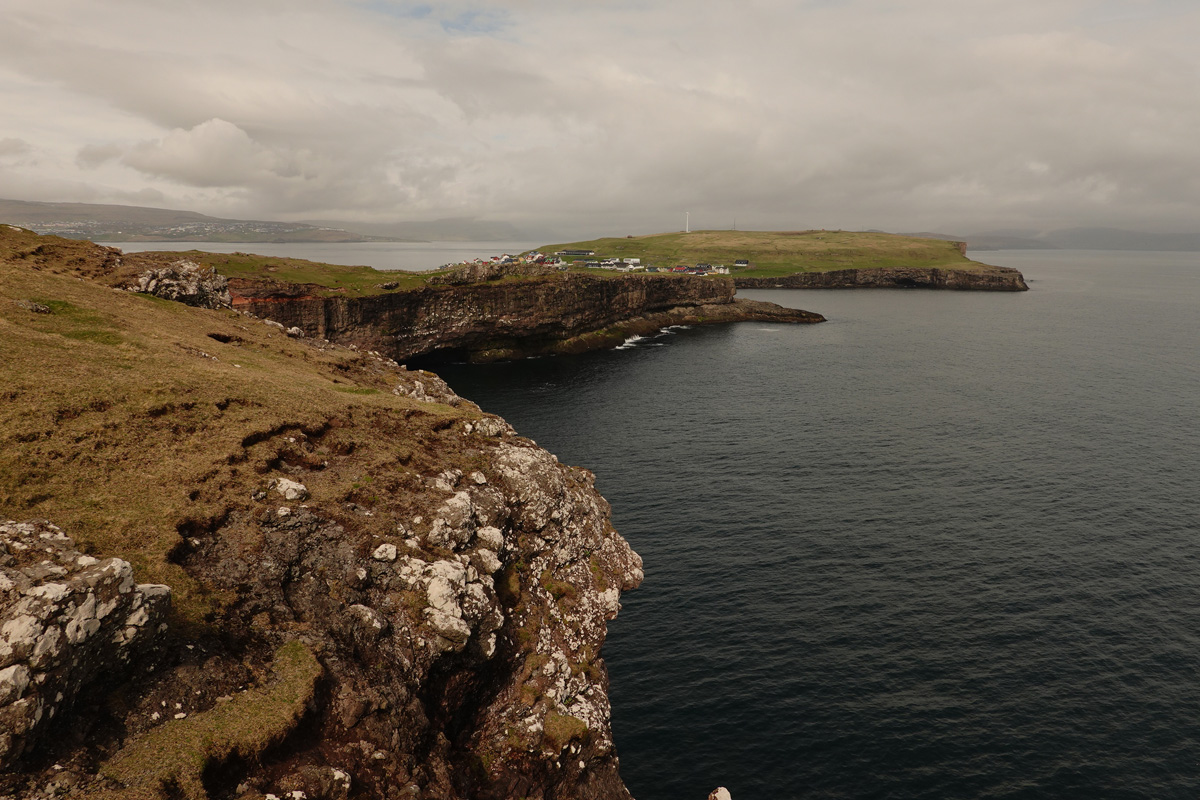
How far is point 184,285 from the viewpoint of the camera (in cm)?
5538

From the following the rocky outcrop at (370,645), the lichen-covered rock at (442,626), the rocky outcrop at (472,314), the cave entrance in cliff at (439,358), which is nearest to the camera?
the rocky outcrop at (370,645)

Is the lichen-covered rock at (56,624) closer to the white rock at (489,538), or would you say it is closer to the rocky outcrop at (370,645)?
the rocky outcrop at (370,645)

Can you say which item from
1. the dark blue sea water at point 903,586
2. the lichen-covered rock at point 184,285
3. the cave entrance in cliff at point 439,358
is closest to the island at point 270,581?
the lichen-covered rock at point 184,285

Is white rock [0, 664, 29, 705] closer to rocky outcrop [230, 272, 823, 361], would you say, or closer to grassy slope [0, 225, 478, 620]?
grassy slope [0, 225, 478, 620]

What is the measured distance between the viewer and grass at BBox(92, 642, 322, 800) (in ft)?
54.7

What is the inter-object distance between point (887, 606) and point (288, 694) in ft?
135

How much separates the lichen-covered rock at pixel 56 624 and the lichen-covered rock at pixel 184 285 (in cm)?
4086

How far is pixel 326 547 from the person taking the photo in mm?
25875

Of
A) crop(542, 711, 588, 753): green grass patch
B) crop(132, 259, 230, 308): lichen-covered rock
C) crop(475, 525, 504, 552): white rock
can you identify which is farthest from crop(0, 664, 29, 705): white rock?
crop(132, 259, 230, 308): lichen-covered rock

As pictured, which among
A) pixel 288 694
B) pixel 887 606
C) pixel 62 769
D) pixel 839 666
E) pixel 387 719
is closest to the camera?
pixel 62 769

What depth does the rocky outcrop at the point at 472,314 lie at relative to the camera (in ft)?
346

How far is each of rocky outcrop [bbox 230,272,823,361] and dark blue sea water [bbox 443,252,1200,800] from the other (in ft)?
101

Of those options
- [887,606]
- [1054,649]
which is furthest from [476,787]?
[1054,649]

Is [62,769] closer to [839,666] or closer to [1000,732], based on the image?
[839,666]
